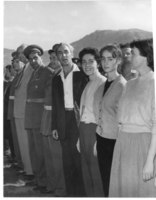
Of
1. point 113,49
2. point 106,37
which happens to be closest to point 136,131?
point 113,49

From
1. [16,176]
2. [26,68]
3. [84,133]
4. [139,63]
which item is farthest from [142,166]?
[26,68]

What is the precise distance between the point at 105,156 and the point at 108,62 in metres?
0.91

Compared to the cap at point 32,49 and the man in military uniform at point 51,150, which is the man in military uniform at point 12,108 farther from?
the man in military uniform at point 51,150

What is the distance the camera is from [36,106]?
139 inches

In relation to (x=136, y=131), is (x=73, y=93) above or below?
above

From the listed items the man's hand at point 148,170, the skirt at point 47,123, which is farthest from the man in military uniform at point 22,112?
the man's hand at point 148,170

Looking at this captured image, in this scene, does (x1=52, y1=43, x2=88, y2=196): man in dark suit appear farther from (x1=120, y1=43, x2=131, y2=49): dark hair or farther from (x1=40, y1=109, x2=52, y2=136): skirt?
(x1=120, y1=43, x2=131, y2=49): dark hair

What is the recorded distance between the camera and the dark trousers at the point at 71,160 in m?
3.36

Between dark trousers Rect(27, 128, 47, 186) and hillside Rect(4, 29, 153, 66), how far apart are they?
2.88 feet

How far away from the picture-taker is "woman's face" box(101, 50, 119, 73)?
10.4 ft

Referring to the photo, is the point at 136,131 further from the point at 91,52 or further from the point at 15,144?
the point at 15,144

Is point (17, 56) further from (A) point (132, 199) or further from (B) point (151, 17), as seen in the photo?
(A) point (132, 199)

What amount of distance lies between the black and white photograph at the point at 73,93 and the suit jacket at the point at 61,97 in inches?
0.4

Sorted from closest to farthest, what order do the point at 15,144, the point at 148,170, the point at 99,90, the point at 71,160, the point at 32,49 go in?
the point at 148,170 → the point at 99,90 → the point at 71,160 → the point at 32,49 → the point at 15,144
